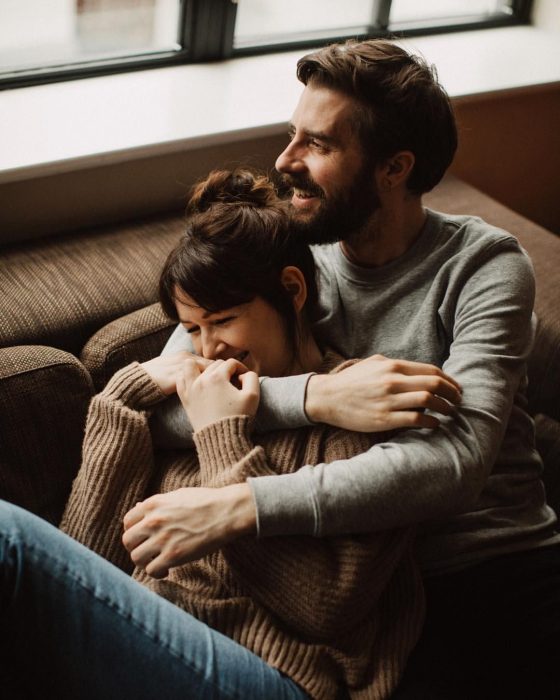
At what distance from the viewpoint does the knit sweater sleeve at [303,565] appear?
3.57 ft

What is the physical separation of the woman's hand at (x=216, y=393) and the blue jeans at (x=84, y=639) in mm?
253

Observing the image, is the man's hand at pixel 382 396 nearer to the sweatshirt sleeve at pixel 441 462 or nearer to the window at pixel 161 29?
the sweatshirt sleeve at pixel 441 462

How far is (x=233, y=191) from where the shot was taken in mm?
1351

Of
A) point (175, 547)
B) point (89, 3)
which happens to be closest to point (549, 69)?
point (89, 3)

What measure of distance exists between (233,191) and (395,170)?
0.26 metres

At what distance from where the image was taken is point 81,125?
1779mm

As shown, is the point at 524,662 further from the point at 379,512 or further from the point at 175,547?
the point at 175,547

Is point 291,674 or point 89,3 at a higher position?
point 89,3

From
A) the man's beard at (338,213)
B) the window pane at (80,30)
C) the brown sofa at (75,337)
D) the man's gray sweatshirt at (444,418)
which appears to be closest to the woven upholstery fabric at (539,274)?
the brown sofa at (75,337)

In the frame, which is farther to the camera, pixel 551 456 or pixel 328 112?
pixel 551 456

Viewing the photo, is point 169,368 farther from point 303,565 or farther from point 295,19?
point 295,19

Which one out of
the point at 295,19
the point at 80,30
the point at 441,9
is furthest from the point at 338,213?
the point at 441,9

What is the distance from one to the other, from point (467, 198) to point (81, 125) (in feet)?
2.91

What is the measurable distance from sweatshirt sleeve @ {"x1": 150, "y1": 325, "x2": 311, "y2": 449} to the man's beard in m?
0.25
